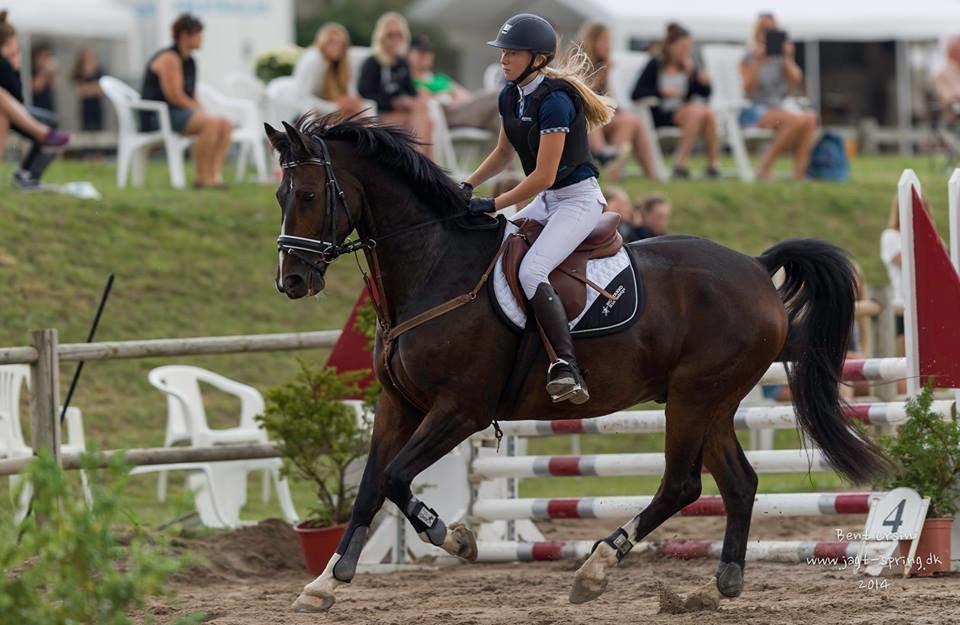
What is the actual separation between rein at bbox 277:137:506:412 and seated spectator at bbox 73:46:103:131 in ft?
51.3

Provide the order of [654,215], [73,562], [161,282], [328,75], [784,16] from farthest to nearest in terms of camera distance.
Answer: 1. [784,16]
2. [328,75]
3. [161,282]
4. [654,215]
5. [73,562]

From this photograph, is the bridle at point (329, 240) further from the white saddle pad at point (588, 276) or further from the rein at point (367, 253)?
the white saddle pad at point (588, 276)

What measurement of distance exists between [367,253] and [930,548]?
296 cm

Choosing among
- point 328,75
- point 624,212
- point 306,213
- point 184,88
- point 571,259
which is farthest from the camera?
point 328,75

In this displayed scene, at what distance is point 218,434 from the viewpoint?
1055 centimetres

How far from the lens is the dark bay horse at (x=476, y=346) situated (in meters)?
6.48

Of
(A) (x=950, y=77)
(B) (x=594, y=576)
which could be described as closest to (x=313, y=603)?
(B) (x=594, y=576)

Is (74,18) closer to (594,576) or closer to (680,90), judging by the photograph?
(680,90)

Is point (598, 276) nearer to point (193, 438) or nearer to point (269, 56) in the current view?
point (193, 438)

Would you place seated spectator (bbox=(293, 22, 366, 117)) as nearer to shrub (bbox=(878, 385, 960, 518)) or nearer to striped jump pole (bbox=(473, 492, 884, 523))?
striped jump pole (bbox=(473, 492, 884, 523))

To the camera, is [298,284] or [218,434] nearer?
[298,284]

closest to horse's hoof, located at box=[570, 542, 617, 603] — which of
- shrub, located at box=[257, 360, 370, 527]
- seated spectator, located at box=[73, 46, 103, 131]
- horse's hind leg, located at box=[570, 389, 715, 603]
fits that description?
horse's hind leg, located at box=[570, 389, 715, 603]

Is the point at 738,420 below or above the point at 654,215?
below

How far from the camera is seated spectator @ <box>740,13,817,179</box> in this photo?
1748 centimetres
